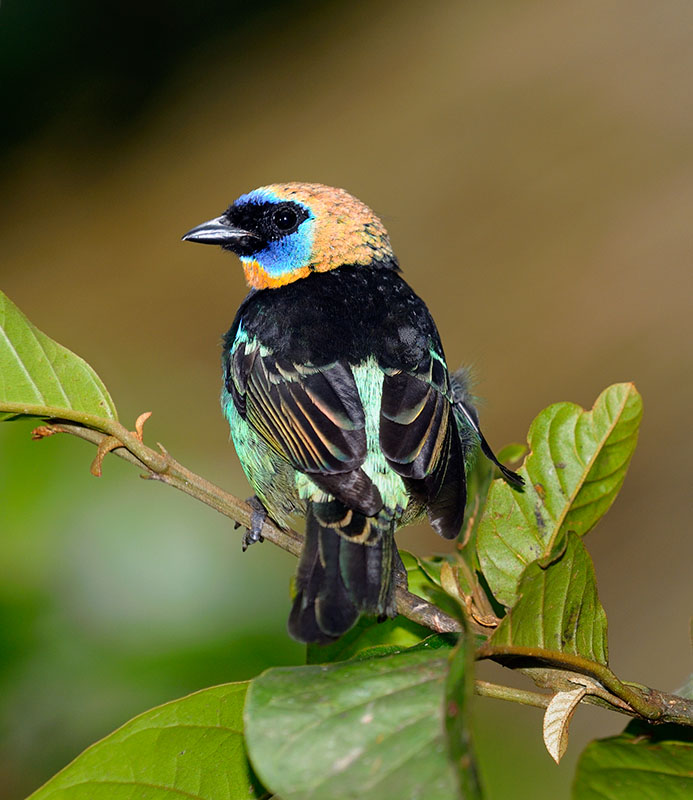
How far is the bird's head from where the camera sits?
349 cm

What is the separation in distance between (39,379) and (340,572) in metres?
0.82

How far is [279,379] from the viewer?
9.06 ft

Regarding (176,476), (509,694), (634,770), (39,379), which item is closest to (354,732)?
(509,694)

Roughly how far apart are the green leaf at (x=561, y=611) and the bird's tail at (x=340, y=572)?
36 cm

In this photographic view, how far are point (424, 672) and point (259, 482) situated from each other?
1.47 metres

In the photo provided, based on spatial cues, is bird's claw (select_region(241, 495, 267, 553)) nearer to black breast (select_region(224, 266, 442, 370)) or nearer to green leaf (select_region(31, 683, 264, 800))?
black breast (select_region(224, 266, 442, 370))

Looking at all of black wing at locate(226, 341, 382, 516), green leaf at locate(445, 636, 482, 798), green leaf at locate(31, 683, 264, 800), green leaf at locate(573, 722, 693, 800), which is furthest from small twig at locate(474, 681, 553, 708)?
black wing at locate(226, 341, 382, 516)

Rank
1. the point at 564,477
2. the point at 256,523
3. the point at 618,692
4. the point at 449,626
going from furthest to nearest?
the point at 256,523, the point at 564,477, the point at 449,626, the point at 618,692

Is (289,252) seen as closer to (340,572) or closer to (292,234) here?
(292,234)

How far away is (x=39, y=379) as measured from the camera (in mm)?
2082

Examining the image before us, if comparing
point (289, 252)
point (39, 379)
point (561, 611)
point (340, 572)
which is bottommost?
point (561, 611)

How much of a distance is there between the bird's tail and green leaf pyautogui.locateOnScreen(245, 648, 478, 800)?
1.38 feet

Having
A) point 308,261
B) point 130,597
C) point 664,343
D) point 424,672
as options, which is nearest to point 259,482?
point 130,597

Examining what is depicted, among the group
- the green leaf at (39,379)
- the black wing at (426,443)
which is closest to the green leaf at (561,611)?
the black wing at (426,443)
